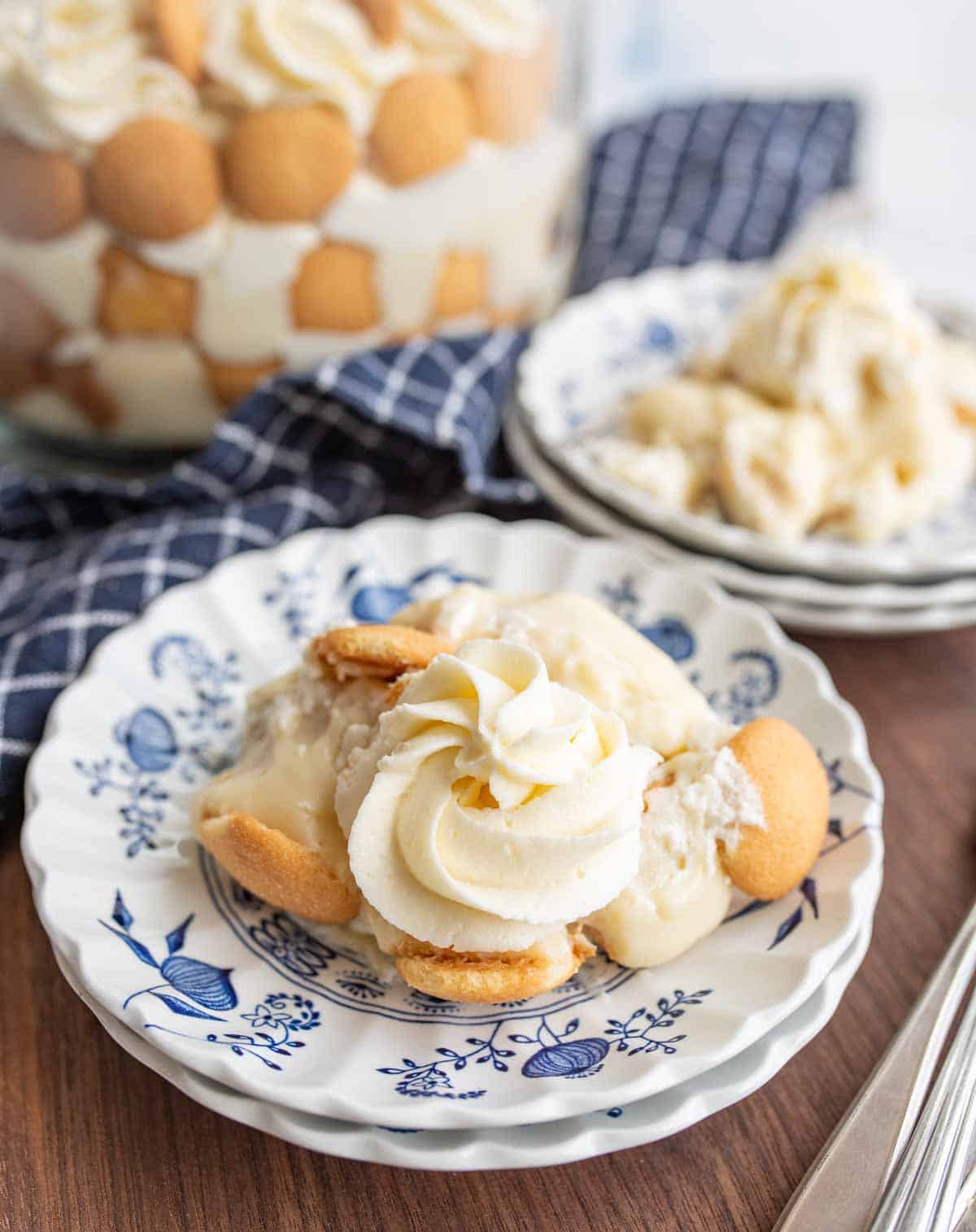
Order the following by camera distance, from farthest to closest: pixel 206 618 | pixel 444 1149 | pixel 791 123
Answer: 1. pixel 791 123
2. pixel 206 618
3. pixel 444 1149

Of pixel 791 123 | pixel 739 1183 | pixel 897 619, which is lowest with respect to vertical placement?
pixel 739 1183

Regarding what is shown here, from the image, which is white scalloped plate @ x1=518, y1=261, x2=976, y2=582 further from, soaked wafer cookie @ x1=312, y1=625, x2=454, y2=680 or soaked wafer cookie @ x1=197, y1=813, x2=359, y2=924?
soaked wafer cookie @ x1=197, y1=813, x2=359, y2=924

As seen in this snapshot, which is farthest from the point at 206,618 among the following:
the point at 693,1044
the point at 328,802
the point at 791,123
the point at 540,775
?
the point at 791,123

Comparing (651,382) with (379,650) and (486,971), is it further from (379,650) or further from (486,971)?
(486,971)

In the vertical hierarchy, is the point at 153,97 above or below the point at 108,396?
above

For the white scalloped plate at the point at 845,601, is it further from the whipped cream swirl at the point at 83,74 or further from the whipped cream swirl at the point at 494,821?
the whipped cream swirl at the point at 83,74

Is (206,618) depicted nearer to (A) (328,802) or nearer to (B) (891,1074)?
(A) (328,802)
